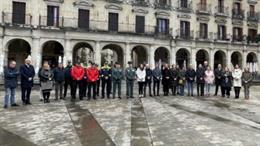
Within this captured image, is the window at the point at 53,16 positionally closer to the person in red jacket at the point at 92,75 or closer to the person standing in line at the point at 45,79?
the person in red jacket at the point at 92,75

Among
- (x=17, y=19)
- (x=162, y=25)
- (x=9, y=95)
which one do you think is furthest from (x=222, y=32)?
(x=9, y=95)

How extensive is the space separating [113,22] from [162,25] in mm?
5844

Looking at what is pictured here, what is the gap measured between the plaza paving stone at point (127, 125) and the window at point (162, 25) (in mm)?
21580

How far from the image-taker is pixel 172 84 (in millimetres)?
17219

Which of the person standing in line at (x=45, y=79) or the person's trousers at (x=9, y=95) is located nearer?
the person's trousers at (x=9, y=95)

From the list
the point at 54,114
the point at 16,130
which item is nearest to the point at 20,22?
the point at 54,114

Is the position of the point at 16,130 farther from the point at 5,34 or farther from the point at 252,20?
the point at 252,20

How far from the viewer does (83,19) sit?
3020cm

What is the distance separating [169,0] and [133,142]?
2956 cm

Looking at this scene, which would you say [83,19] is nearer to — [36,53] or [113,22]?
[113,22]

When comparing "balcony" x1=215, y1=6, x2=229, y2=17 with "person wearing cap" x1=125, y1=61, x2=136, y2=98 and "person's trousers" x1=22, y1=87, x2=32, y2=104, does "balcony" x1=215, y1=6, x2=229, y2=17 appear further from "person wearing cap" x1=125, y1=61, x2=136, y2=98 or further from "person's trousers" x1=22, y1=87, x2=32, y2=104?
"person's trousers" x1=22, y1=87, x2=32, y2=104

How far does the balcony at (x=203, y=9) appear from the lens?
36.5 m

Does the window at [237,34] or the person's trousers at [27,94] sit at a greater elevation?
the window at [237,34]

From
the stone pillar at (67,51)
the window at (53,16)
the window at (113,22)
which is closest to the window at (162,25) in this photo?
the window at (113,22)
